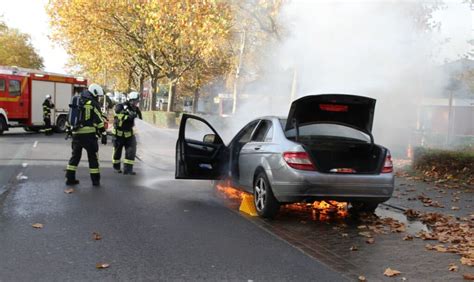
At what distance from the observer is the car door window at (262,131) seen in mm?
6895

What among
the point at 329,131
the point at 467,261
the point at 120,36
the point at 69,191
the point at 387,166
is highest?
the point at 120,36

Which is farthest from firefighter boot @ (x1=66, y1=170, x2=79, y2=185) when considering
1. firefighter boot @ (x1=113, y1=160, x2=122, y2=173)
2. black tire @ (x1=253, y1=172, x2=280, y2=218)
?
black tire @ (x1=253, y1=172, x2=280, y2=218)

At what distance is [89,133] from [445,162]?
6.89 meters

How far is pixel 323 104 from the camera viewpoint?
6.33 meters

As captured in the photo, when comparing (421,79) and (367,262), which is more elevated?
(421,79)

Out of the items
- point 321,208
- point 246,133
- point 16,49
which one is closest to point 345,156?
point 321,208

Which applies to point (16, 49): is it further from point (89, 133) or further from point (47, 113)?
point (89, 133)

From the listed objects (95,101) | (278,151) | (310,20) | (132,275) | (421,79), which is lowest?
(132,275)

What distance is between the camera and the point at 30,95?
20.1 metres

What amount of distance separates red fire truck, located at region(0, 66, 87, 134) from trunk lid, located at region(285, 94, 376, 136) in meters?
15.8

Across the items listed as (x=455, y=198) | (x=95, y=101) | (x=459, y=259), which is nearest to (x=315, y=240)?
(x=459, y=259)

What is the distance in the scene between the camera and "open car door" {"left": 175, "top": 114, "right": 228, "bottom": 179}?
25.8ft

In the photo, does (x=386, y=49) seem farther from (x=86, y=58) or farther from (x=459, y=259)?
(x=86, y=58)

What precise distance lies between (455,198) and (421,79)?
5012 mm
